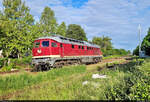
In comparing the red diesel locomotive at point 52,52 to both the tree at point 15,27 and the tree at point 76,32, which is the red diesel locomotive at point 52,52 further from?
the tree at point 76,32

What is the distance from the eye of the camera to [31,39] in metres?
24.0

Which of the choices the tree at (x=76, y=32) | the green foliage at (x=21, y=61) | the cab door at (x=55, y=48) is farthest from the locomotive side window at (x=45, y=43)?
the tree at (x=76, y=32)

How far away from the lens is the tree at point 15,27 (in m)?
21.2

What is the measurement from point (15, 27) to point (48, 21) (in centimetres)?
1952

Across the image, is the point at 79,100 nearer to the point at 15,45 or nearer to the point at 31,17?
the point at 15,45

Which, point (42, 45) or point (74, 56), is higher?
point (42, 45)

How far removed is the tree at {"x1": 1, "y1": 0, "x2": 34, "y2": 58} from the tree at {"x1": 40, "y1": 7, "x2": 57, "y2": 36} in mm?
13395

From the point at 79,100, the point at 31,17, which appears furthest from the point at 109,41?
the point at 79,100

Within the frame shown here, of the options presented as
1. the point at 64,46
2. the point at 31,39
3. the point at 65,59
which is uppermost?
the point at 31,39

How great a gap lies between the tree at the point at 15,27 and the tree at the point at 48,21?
1340 cm

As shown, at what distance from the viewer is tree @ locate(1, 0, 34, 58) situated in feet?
69.7

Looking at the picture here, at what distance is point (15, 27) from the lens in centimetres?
2261

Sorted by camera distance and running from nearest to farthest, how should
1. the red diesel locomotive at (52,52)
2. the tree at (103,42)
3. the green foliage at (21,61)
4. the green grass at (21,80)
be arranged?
the green grass at (21,80) → the red diesel locomotive at (52,52) → the green foliage at (21,61) → the tree at (103,42)

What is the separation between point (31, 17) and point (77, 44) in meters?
9.94
